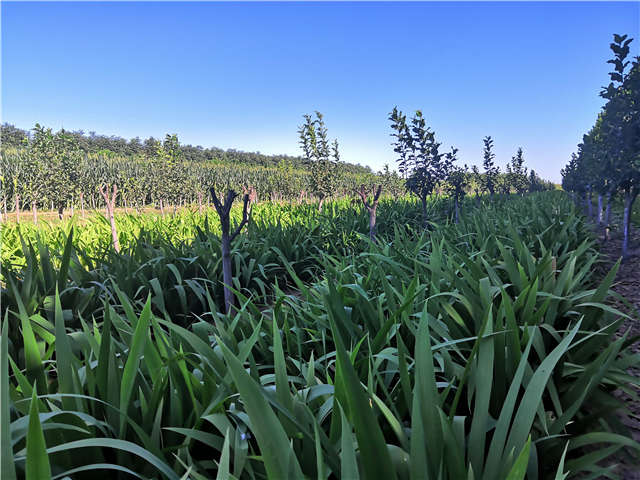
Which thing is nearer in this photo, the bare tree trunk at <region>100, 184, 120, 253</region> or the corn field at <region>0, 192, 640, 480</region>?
the corn field at <region>0, 192, 640, 480</region>

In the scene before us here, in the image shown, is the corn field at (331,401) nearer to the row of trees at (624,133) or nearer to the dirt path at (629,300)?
the dirt path at (629,300)

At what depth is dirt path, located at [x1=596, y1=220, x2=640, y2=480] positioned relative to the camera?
4.10ft

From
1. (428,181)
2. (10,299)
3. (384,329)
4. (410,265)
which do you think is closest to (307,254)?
(410,265)

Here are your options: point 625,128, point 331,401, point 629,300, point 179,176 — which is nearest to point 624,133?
point 625,128

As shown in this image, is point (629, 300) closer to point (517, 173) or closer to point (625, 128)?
point (625, 128)

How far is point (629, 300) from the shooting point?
3613mm

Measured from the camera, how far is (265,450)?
0.63 m

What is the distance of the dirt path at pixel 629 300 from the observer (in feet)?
4.10

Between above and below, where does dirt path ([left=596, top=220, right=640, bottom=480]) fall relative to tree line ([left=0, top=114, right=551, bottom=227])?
below

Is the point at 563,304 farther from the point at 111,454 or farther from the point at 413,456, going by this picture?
the point at 111,454

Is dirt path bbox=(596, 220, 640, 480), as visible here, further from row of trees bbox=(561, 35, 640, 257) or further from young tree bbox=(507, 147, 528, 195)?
young tree bbox=(507, 147, 528, 195)

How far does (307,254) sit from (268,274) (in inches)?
40.5

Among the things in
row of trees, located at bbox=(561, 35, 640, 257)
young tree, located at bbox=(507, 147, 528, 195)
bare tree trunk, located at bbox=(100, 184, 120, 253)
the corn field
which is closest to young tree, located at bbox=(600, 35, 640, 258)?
row of trees, located at bbox=(561, 35, 640, 257)

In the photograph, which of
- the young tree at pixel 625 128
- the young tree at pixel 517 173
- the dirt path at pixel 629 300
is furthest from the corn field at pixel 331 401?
the young tree at pixel 517 173
